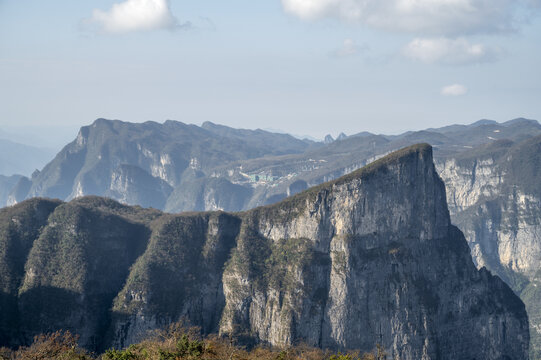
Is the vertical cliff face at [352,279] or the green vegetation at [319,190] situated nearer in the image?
the vertical cliff face at [352,279]

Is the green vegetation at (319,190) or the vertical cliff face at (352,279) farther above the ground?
the green vegetation at (319,190)

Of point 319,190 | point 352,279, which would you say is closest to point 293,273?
point 352,279

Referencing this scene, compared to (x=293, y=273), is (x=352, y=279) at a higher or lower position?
lower

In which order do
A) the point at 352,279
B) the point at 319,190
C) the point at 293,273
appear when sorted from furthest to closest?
the point at 319,190 < the point at 293,273 < the point at 352,279

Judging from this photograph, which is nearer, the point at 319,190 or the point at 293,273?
the point at 293,273

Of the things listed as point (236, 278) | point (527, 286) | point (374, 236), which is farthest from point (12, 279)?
point (527, 286)

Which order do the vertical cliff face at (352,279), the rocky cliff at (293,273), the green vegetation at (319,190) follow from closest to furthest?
the rocky cliff at (293,273)
the vertical cliff face at (352,279)
the green vegetation at (319,190)

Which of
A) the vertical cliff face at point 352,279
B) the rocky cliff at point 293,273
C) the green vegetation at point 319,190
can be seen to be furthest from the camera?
the green vegetation at point 319,190

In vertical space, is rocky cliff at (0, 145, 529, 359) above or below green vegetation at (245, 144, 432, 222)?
below

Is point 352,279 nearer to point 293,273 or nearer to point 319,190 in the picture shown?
point 293,273
